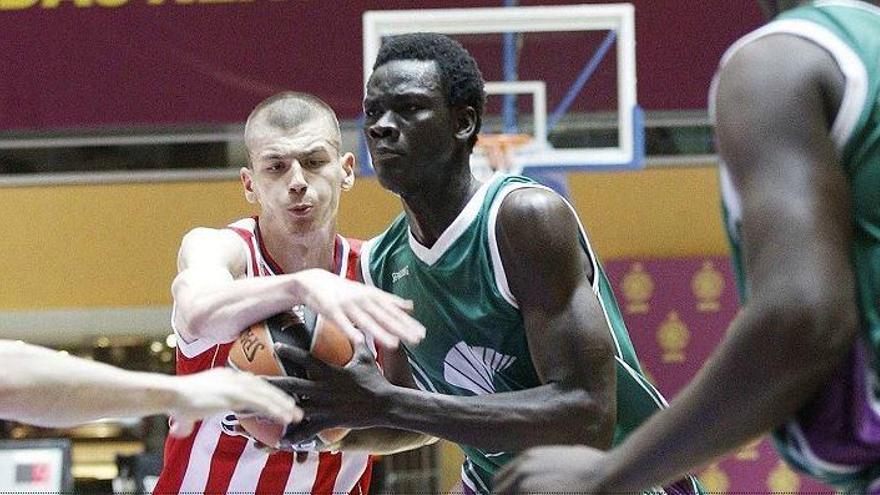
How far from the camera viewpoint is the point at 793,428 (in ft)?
5.74

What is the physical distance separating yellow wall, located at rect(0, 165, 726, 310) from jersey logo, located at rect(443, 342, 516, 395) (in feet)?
20.1

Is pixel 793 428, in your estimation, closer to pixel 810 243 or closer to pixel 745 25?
pixel 810 243

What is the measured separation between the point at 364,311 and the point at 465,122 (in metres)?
0.78

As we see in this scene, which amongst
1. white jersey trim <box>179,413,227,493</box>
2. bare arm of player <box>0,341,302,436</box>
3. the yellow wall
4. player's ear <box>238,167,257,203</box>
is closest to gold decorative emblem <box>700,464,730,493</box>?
the yellow wall

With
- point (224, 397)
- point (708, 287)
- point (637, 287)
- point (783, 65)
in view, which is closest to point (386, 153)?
point (224, 397)

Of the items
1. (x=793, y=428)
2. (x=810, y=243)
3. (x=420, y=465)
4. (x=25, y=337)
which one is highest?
(x=810, y=243)

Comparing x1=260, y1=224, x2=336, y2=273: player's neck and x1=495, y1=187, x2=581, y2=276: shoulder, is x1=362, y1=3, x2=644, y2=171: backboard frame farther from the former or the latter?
x1=495, y1=187, x2=581, y2=276: shoulder

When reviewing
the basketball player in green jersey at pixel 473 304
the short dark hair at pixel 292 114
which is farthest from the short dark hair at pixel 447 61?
the short dark hair at pixel 292 114

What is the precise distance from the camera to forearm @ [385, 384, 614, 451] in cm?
298

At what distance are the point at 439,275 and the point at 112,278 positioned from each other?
6.80m

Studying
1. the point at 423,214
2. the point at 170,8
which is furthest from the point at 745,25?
the point at 423,214

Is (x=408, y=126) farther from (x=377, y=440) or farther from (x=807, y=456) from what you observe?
(x=807, y=456)

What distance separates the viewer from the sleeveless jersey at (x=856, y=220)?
1.69 meters

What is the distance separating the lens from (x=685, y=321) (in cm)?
935
